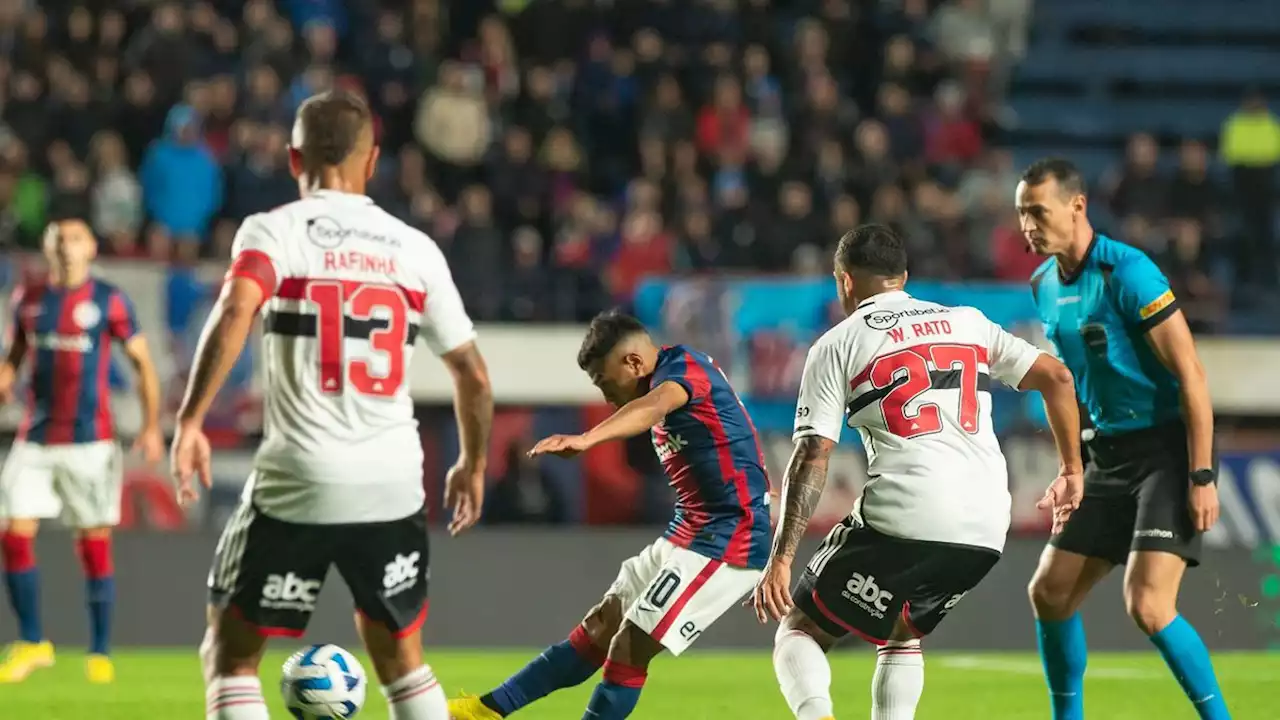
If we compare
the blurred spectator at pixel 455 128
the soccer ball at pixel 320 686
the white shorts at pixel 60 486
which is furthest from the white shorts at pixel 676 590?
the blurred spectator at pixel 455 128

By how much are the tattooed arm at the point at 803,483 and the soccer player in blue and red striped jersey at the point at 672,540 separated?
0.86 m

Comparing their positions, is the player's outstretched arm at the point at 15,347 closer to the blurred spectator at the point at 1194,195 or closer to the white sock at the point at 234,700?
the white sock at the point at 234,700

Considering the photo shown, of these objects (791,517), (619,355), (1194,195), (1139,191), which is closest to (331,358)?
(791,517)

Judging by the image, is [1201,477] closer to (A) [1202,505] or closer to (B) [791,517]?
(A) [1202,505]

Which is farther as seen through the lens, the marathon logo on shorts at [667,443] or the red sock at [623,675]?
the marathon logo on shorts at [667,443]

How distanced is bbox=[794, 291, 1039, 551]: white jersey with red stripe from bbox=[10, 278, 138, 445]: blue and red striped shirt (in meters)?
5.77

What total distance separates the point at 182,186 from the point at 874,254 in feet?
36.7

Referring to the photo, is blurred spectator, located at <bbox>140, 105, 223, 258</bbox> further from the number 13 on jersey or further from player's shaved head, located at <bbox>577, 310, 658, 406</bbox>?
the number 13 on jersey

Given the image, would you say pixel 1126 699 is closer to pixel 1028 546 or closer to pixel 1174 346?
pixel 1174 346

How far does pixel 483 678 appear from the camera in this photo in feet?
34.4

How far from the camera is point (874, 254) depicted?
6.00 m

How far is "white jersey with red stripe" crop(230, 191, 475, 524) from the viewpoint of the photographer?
504 cm

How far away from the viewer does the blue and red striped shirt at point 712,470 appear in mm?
6766

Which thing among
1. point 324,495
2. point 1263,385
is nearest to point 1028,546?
point 1263,385
